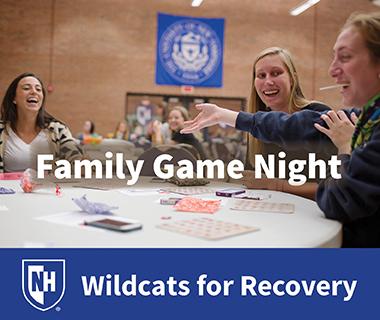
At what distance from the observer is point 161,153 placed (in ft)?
9.20

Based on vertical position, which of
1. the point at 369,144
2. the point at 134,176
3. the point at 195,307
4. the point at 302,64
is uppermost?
the point at 302,64

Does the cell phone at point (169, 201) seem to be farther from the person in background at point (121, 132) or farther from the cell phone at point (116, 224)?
the person in background at point (121, 132)

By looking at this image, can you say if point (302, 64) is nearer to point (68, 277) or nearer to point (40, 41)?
point (40, 41)

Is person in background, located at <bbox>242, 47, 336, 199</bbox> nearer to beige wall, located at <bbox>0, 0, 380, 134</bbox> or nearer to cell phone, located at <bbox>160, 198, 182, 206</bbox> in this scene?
cell phone, located at <bbox>160, 198, 182, 206</bbox>

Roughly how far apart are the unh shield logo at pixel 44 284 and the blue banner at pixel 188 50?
833 cm

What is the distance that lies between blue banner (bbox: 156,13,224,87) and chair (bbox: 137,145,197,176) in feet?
21.2

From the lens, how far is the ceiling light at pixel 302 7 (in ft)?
27.6

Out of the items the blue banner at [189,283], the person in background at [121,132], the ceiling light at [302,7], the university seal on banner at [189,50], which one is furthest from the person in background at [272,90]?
the university seal on banner at [189,50]

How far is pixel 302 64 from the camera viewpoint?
31.5 feet

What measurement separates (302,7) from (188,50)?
97.9 inches

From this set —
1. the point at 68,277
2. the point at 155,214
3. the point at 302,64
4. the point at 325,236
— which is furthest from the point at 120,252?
the point at 302,64

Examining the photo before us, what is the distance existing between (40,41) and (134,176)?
7.10 metres

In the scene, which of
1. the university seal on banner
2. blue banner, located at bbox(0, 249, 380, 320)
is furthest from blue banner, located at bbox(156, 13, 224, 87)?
blue banner, located at bbox(0, 249, 380, 320)

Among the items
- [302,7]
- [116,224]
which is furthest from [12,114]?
[302,7]
